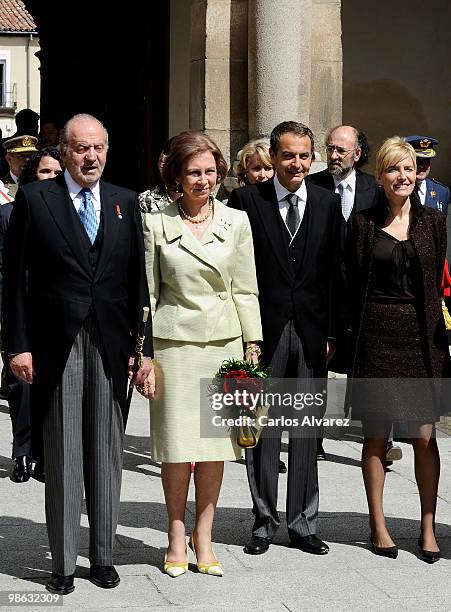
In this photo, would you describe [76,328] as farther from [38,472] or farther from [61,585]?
[38,472]

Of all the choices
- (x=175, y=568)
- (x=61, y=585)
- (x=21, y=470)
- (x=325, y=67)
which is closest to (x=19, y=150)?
(x=21, y=470)

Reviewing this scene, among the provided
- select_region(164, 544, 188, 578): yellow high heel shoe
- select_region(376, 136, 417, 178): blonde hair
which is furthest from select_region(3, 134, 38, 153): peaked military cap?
select_region(164, 544, 188, 578): yellow high heel shoe

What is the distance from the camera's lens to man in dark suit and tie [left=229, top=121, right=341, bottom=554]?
21.0 feet

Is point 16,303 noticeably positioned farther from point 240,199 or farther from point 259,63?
point 259,63

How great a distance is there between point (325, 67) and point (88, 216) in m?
6.19

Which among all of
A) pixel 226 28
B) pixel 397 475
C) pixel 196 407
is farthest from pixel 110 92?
pixel 196 407

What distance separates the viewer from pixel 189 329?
5941 mm

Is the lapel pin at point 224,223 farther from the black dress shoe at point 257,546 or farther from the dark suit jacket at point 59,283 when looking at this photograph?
the black dress shoe at point 257,546

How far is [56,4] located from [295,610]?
68.2ft

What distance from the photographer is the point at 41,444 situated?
5.90m

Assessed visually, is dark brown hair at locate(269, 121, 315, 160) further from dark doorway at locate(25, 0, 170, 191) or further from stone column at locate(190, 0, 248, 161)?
dark doorway at locate(25, 0, 170, 191)

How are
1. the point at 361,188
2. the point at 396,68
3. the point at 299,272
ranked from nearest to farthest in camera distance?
the point at 299,272 < the point at 361,188 < the point at 396,68

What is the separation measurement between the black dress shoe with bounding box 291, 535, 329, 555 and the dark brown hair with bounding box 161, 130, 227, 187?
67.3 inches

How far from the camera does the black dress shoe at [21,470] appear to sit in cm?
777
